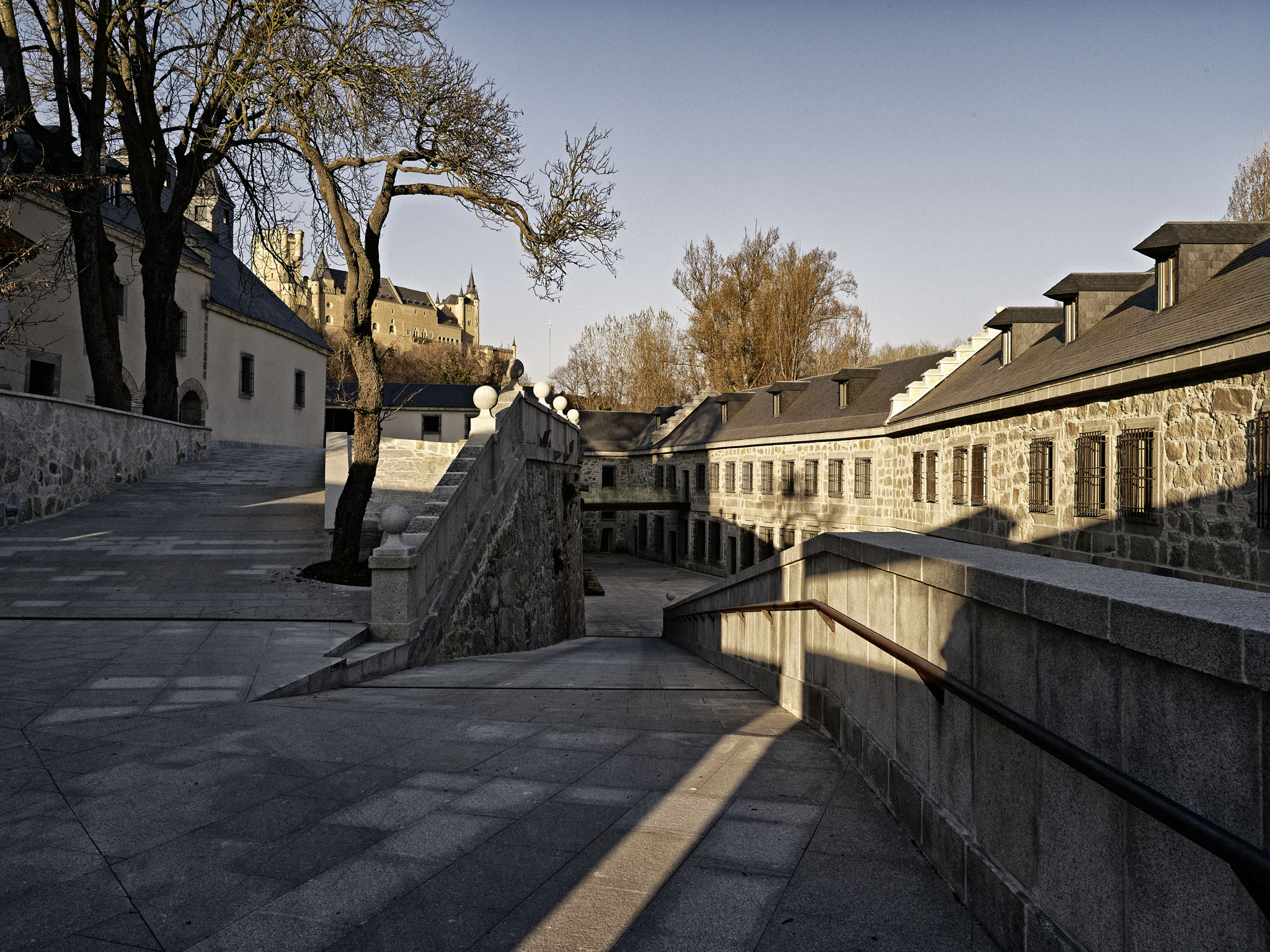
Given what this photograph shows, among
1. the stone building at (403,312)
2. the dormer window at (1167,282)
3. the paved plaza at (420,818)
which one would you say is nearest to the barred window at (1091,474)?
the dormer window at (1167,282)

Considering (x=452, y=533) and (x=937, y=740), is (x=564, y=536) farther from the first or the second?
(x=937, y=740)

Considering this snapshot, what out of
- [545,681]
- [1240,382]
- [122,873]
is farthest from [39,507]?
[1240,382]

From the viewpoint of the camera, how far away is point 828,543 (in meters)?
4.69

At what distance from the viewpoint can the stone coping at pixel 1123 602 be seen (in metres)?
1.58

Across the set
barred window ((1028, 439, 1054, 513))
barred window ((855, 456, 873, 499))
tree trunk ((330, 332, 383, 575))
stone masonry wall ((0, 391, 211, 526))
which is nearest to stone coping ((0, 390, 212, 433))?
stone masonry wall ((0, 391, 211, 526))

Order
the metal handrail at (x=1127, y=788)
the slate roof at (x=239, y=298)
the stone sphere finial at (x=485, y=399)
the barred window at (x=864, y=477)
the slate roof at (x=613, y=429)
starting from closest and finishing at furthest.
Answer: the metal handrail at (x=1127, y=788)
the stone sphere finial at (x=485, y=399)
the barred window at (x=864, y=477)
the slate roof at (x=239, y=298)
the slate roof at (x=613, y=429)

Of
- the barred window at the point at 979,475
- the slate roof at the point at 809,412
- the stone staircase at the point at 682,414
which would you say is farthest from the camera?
the stone staircase at the point at 682,414

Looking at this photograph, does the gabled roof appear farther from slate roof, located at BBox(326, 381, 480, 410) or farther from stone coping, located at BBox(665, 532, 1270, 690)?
slate roof, located at BBox(326, 381, 480, 410)

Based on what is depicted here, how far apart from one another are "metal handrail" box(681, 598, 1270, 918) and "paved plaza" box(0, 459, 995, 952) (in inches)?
27.9

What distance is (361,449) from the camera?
37.9 ft

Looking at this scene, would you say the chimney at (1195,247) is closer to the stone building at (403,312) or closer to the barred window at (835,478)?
the barred window at (835,478)

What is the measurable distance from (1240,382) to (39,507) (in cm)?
1704

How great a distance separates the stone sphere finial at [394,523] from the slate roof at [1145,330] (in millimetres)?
9450

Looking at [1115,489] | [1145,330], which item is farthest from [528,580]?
[1145,330]
